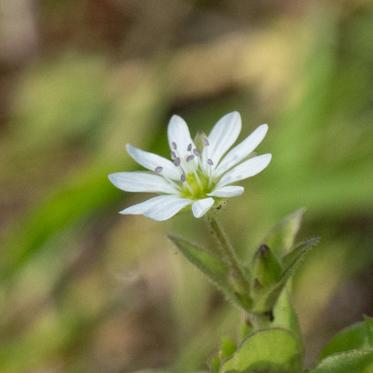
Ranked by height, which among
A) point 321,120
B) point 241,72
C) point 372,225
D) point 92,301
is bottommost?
point 372,225

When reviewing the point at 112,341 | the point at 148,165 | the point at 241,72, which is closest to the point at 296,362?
the point at 148,165

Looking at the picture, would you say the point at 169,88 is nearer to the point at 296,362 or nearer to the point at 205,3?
the point at 205,3

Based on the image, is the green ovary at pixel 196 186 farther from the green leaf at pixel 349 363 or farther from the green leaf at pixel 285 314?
the green leaf at pixel 349 363

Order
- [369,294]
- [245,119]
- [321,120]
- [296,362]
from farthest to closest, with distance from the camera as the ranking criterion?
1. [245,119]
2. [321,120]
3. [369,294]
4. [296,362]

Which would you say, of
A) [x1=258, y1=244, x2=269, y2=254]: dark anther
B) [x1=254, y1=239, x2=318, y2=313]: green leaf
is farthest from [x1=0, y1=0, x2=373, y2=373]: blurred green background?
[x1=258, y1=244, x2=269, y2=254]: dark anther

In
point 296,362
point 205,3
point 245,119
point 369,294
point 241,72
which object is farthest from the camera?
point 205,3

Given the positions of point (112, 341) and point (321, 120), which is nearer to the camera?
point (112, 341)

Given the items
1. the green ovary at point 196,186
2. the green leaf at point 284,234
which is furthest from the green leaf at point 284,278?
the green ovary at point 196,186
